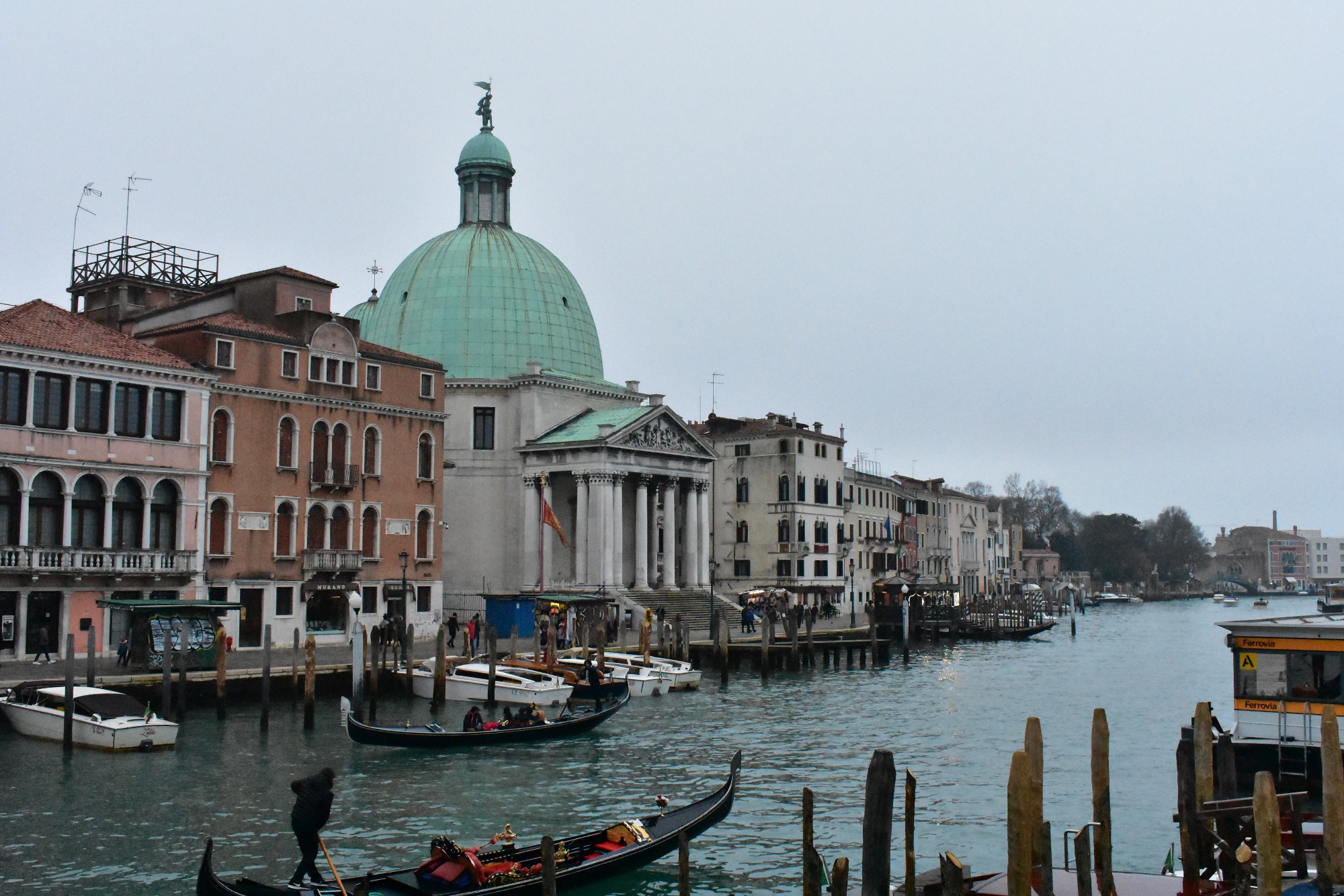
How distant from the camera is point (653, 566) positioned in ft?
193

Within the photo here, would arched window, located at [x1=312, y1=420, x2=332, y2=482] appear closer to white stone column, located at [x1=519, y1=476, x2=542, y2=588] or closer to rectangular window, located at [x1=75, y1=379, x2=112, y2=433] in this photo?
rectangular window, located at [x1=75, y1=379, x2=112, y2=433]

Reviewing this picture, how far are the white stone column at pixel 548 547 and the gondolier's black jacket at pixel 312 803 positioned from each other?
130 feet

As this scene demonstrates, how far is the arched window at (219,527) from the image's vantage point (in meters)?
38.2

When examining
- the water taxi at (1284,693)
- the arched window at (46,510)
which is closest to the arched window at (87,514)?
the arched window at (46,510)

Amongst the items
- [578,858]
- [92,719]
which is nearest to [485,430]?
[92,719]

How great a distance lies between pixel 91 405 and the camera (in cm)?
3462

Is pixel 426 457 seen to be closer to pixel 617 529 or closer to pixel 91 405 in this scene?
pixel 617 529

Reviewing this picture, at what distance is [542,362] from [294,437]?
1837cm

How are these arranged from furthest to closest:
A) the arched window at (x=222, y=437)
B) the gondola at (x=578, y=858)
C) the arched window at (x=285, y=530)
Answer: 1. the arched window at (x=285, y=530)
2. the arched window at (x=222, y=437)
3. the gondola at (x=578, y=858)

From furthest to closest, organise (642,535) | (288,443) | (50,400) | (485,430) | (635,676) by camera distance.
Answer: (485,430)
(642,535)
(288,443)
(635,676)
(50,400)

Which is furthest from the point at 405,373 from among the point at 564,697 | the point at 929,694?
the point at 929,694

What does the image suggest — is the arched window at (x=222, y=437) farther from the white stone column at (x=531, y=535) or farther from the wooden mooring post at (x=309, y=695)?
the white stone column at (x=531, y=535)

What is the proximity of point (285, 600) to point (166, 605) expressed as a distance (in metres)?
9.08

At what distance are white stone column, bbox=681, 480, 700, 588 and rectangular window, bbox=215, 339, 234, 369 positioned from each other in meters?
24.8
